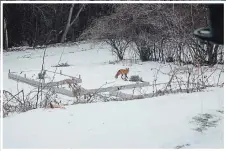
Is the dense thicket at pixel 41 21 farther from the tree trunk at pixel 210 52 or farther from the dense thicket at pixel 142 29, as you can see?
the tree trunk at pixel 210 52

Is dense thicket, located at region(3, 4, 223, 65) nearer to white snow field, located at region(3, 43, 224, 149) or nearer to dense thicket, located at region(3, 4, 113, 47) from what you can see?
dense thicket, located at region(3, 4, 113, 47)

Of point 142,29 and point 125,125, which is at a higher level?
point 142,29

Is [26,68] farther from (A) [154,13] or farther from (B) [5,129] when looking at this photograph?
(B) [5,129]

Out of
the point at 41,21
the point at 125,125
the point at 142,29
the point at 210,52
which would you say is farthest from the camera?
the point at 41,21

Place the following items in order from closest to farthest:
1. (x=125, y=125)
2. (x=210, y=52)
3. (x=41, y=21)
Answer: (x=125, y=125) → (x=210, y=52) → (x=41, y=21)

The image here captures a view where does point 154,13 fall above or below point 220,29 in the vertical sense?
above

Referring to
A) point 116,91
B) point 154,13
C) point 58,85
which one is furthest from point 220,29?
point 154,13

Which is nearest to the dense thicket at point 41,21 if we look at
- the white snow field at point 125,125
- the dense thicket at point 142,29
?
the dense thicket at point 142,29

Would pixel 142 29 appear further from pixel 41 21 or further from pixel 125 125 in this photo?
pixel 125 125

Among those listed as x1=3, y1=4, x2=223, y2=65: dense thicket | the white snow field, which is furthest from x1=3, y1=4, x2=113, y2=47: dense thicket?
the white snow field

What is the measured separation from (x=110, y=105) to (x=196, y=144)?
2.75ft

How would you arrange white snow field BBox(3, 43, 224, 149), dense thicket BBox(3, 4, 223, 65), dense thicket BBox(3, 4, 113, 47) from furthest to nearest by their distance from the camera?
dense thicket BBox(3, 4, 113, 47), dense thicket BBox(3, 4, 223, 65), white snow field BBox(3, 43, 224, 149)

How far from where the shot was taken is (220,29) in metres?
1.43

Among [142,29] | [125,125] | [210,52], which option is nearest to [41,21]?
[142,29]
